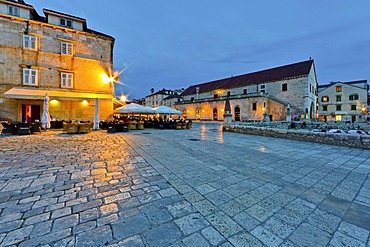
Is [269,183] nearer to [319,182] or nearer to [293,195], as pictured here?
[293,195]

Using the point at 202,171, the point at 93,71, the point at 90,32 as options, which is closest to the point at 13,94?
the point at 93,71

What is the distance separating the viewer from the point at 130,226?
1.90 metres

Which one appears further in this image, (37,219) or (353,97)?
(353,97)

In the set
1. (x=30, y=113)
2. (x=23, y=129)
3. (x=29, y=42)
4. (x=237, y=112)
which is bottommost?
(x=23, y=129)

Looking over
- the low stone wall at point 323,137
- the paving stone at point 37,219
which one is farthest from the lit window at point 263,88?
the paving stone at point 37,219

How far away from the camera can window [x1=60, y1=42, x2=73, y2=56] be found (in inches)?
575

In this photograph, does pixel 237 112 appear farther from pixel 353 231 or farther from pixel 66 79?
pixel 353 231

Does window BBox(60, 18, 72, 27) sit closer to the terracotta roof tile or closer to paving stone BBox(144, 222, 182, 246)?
paving stone BBox(144, 222, 182, 246)

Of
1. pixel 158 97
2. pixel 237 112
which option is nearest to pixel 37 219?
pixel 237 112

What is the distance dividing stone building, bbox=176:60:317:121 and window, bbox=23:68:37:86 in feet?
86.6

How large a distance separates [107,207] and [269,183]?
2.94 metres

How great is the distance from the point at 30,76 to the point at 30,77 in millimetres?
84

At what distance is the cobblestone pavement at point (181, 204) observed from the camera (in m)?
1.75

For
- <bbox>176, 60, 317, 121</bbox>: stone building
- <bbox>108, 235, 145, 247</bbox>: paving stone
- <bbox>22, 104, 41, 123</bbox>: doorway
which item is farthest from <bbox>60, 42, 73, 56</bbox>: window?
<bbox>176, 60, 317, 121</bbox>: stone building
